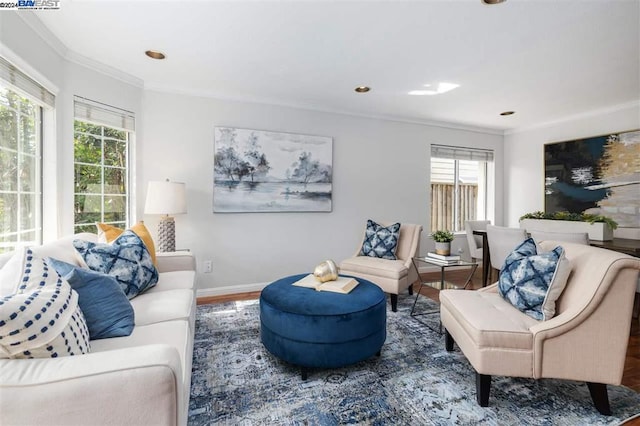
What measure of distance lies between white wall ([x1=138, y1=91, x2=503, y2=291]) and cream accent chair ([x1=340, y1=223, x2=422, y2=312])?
83 centimetres

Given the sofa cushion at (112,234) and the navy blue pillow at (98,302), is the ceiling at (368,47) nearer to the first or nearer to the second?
the sofa cushion at (112,234)

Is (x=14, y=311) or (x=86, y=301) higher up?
(x=14, y=311)

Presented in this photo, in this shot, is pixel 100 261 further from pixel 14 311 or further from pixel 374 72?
pixel 374 72

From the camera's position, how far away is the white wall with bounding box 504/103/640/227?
13.1 ft

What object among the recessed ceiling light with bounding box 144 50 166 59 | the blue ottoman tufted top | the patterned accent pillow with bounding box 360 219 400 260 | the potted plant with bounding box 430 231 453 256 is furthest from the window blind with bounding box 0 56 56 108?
the potted plant with bounding box 430 231 453 256

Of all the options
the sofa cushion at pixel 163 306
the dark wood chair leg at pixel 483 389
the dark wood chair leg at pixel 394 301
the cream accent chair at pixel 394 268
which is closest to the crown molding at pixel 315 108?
the cream accent chair at pixel 394 268

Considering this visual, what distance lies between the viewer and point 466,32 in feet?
7.54

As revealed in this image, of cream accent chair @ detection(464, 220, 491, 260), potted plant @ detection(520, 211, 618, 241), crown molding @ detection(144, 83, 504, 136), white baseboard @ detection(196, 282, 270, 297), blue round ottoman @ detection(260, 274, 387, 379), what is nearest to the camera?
blue round ottoman @ detection(260, 274, 387, 379)

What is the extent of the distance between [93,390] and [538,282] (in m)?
2.14

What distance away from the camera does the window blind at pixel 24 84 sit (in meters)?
2.00

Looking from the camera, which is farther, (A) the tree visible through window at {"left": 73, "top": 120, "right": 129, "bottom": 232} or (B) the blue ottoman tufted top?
(A) the tree visible through window at {"left": 73, "top": 120, "right": 129, "bottom": 232}

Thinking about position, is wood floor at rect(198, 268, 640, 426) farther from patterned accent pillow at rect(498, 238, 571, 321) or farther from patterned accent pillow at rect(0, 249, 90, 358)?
patterned accent pillow at rect(0, 249, 90, 358)

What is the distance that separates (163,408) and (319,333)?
105 centimetres

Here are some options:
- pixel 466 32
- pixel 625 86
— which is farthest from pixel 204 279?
pixel 625 86
